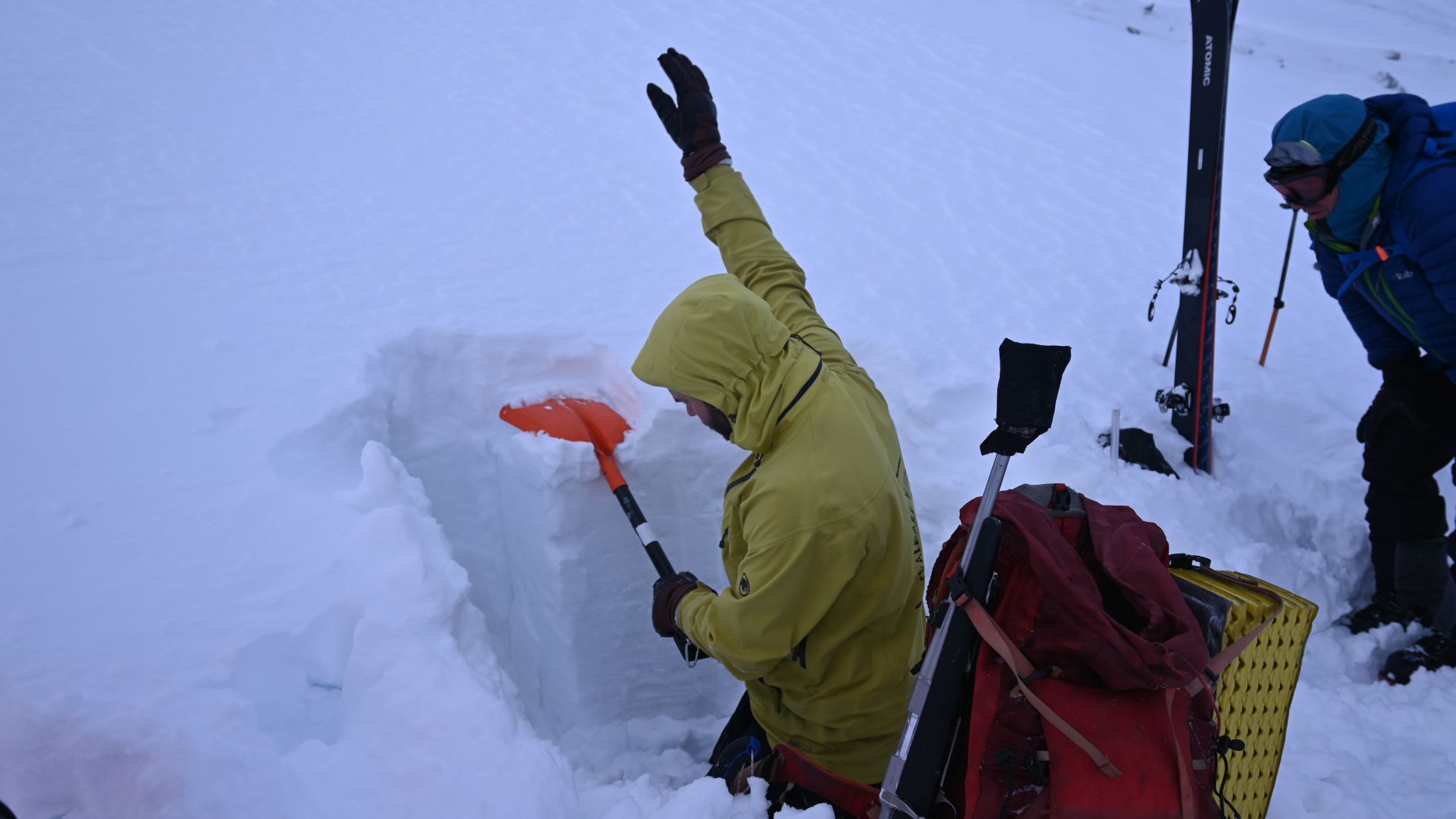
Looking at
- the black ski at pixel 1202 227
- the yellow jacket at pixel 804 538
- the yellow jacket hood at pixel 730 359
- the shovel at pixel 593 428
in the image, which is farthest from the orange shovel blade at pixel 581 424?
the black ski at pixel 1202 227

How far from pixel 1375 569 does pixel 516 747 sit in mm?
3387

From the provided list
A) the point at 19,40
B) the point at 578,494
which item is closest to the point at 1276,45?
the point at 578,494

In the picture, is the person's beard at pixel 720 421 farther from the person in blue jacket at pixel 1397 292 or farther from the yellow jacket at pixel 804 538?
the person in blue jacket at pixel 1397 292

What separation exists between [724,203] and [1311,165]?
181cm

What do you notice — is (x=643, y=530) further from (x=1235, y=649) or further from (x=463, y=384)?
(x=1235, y=649)

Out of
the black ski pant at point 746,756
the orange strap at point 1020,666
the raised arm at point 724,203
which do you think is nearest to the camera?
the orange strap at point 1020,666

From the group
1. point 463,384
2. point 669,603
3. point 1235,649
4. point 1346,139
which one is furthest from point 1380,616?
point 463,384

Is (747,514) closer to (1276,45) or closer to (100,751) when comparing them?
(100,751)

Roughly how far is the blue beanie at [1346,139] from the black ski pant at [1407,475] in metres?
0.94

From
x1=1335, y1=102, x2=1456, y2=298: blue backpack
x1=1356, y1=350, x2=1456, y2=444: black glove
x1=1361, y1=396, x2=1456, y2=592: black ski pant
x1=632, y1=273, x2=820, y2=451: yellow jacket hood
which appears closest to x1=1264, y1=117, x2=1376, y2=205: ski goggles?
x1=1335, y1=102, x2=1456, y2=298: blue backpack

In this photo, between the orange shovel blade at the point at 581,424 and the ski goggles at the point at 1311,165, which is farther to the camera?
the orange shovel blade at the point at 581,424

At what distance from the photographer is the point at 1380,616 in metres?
3.32

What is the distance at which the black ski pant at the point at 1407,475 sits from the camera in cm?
316

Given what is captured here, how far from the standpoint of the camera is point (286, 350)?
3500 mm
